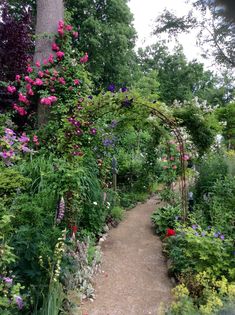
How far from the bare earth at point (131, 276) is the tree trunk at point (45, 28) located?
8.20 ft

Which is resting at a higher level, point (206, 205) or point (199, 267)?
point (206, 205)

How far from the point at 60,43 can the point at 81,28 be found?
28.4 ft

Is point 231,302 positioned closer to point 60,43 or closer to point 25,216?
point 25,216

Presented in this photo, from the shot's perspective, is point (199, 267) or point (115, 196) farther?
point (115, 196)

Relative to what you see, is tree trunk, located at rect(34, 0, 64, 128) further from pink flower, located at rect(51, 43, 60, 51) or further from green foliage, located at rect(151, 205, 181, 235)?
green foliage, located at rect(151, 205, 181, 235)

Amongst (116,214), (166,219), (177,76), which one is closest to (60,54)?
(116,214)

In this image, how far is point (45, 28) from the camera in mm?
5488

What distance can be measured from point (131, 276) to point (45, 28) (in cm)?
458

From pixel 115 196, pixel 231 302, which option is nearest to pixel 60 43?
pixel 115 196

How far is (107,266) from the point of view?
3.79 m

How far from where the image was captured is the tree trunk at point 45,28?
5285 millimetres

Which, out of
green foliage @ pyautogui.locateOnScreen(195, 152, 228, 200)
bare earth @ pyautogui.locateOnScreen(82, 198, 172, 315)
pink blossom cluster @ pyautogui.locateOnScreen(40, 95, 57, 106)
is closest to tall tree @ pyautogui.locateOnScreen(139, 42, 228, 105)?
green foliage @ pyautogui.locateOnScreen(195, 152, 228, 200)

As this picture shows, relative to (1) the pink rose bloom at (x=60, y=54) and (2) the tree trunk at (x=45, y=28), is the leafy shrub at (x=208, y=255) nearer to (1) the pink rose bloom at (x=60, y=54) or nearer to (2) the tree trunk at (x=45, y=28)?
(2) the tree trunk at (x=45, y=28)

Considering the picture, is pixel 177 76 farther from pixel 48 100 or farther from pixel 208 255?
pixel 208 255
